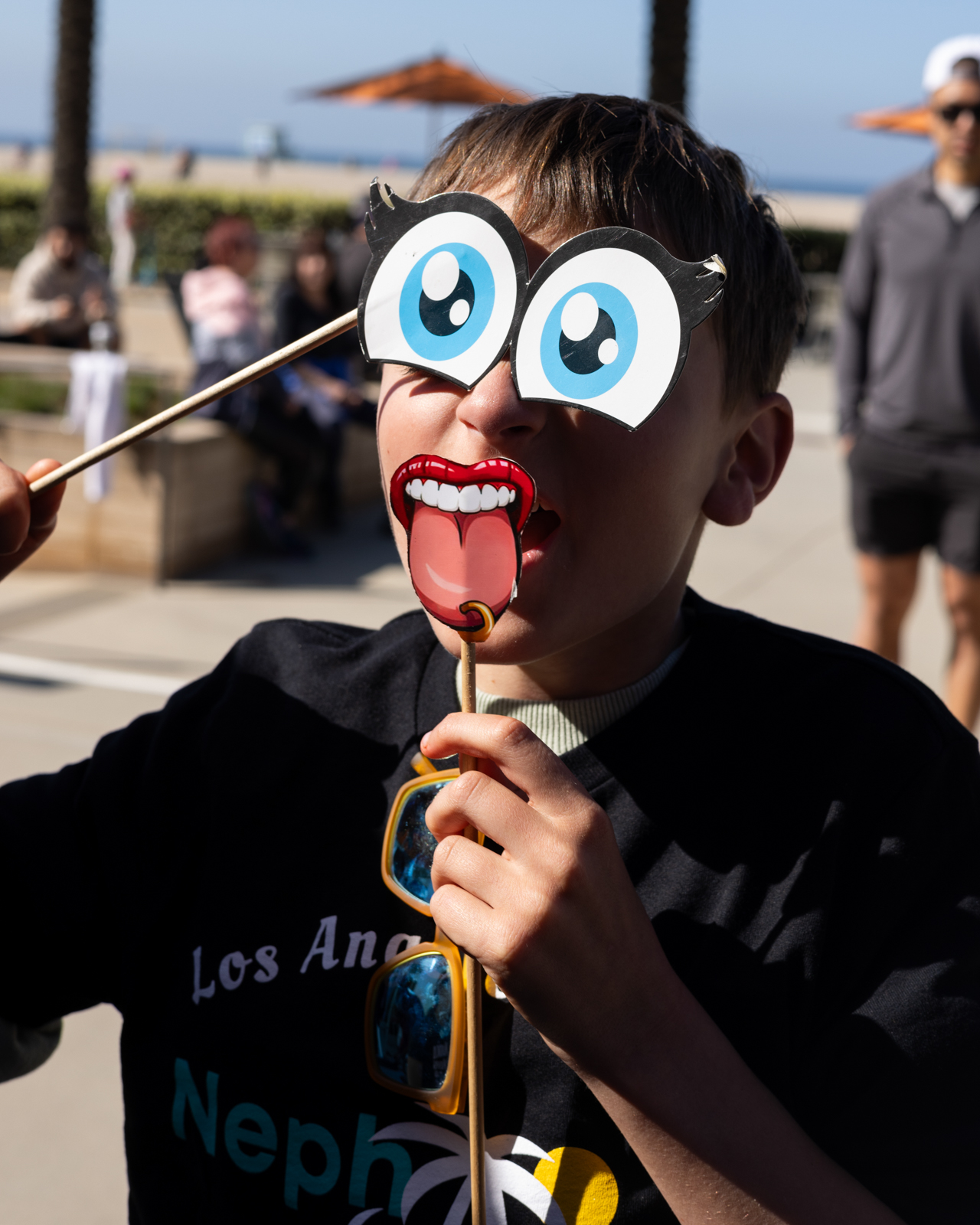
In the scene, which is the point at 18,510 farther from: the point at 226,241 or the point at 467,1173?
the point at 226,241

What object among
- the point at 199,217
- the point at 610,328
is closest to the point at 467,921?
the point at 610,328

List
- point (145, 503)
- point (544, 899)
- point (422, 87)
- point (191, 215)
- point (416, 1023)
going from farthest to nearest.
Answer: point (191, 215)
point (422, 87)
point (145, 503)
point (416, 1023)
point (544, 899)

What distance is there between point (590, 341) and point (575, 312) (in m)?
0.02

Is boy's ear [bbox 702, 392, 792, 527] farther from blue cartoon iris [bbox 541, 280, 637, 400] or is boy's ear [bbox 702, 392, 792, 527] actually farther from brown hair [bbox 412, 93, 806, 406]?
blue cartoon iris [bbox 541, 280, 637, 400]

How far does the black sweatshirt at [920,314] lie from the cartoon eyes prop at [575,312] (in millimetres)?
3129

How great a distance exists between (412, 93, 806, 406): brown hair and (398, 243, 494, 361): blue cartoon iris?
0.09 meters

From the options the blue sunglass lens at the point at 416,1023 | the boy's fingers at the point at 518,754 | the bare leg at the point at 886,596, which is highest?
the boy's fingers at the point at 518,754

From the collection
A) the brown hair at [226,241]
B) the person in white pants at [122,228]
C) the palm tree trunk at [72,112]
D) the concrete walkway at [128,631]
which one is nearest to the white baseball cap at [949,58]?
the concrete walkway at [128,631]

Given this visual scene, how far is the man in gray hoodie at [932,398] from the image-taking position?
3768 mm

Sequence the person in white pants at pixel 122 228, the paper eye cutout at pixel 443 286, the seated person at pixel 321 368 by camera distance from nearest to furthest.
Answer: the paper eye cutout at pixel 443 286 → the seated person at pixel 321 368 → the person in white pants at pixel 122 228

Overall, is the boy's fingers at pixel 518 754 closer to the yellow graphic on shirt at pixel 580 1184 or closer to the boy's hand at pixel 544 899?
the boy's hand at pixel 544 899

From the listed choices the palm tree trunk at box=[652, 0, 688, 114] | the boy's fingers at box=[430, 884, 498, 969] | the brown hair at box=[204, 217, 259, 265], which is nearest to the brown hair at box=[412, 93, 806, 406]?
the boy's fingers at box=[430, 884, 498, 969]

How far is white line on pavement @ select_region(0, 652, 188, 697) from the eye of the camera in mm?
4590

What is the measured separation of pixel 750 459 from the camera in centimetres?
114
